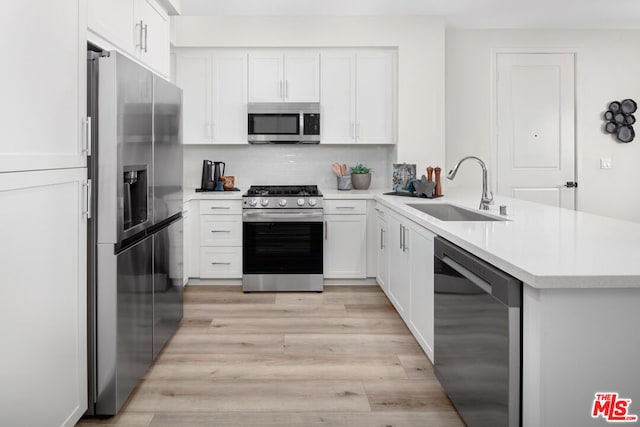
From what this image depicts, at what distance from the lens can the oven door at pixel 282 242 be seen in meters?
4.76

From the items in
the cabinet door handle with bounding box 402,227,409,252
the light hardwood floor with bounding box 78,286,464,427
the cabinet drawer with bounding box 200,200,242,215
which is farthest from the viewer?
the cabinet drawer with bounding box 200,200,242,215

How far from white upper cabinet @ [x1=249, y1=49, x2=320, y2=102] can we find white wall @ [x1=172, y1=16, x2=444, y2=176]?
11 cm

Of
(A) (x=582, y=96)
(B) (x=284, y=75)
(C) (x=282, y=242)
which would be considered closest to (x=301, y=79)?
(B) (x=284, y=75)

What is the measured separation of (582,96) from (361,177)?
246cm

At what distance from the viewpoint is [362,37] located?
5.02 metres

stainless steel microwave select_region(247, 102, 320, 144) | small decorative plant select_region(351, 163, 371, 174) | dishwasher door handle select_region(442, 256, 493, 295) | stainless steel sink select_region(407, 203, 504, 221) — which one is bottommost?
dishwasher door handle select_region(442, 256, 493, 295)

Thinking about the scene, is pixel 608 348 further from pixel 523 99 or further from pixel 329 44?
pixel 523 99

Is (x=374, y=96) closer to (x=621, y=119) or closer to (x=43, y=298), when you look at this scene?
(x=621, y=119)

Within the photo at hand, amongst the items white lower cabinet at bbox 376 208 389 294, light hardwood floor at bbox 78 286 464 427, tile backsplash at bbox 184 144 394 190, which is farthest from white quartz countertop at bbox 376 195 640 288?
tile backsplash at bbox 184 144 394 190

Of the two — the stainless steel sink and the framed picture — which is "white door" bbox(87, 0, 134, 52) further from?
the framed picture

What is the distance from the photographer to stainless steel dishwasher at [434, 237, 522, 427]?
1.64 meters

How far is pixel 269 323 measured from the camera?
12.7ft

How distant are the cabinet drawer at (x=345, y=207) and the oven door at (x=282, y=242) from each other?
15 centimetres

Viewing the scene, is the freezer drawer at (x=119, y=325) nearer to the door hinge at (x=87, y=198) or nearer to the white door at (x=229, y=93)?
the door hinge at (x=87, y=198)
